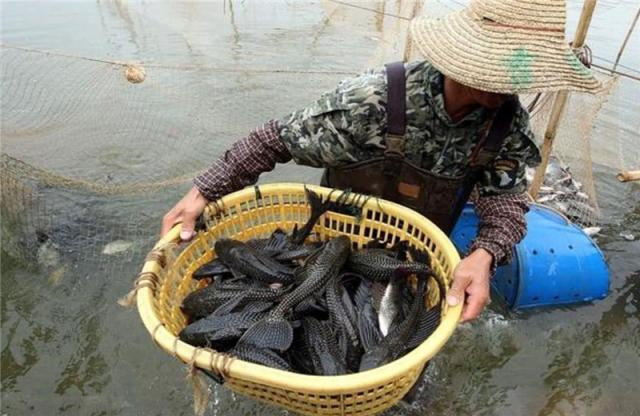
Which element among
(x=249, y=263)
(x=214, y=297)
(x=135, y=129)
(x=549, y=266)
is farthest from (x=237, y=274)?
(x=135, y=129)

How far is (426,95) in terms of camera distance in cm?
228

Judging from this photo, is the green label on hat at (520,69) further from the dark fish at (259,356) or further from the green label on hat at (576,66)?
the dark fish at (259,356)

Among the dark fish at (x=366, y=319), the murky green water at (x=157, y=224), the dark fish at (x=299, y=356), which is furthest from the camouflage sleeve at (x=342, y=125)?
the murky green water at (x=157, y=224)

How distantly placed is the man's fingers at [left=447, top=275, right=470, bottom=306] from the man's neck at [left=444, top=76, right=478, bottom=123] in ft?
2.64

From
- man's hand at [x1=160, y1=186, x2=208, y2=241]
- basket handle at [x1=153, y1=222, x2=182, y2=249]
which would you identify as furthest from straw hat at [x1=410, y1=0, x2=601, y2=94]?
basket handle at [x1=153, y1=222, x2=182, y2=249]

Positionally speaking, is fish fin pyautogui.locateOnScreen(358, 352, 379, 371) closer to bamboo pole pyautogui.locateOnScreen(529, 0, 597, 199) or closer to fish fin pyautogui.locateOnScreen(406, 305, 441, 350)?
fish fin pyautogui.locateOnScreen(406, 305, 441, 350)

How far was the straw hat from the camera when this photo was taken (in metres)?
1.77

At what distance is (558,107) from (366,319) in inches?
100

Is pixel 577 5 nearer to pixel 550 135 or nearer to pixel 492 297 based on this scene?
pixel 550 135

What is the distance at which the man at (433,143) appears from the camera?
194cm

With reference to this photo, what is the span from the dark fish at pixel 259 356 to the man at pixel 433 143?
0.67 meters

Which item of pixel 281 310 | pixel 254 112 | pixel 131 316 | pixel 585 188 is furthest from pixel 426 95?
pixel 254 112

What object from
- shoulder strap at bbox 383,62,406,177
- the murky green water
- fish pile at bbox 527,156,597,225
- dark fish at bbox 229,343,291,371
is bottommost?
the murky green water

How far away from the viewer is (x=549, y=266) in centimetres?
334
